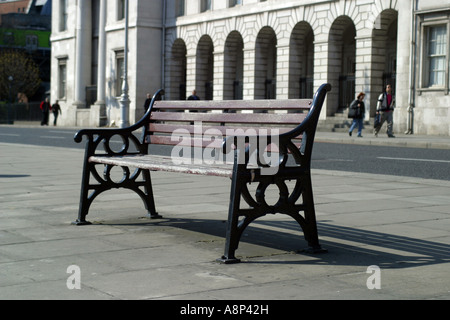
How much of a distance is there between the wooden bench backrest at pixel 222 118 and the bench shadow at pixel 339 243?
28.9 inches

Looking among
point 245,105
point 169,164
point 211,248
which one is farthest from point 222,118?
point 211,248

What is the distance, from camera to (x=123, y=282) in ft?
15.3

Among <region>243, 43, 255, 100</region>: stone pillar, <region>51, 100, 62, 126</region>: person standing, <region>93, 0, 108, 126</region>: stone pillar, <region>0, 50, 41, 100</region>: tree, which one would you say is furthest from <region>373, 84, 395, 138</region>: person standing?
<region>0, 50, 41, 100</region>: tree

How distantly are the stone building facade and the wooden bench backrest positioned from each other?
2246 cm

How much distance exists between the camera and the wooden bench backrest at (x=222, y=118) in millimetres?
5996

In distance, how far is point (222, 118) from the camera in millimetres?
6789

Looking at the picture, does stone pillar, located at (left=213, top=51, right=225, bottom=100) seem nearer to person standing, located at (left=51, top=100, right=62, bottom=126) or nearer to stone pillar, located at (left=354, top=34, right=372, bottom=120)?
stone pillar, located at (left=354, top=34, right=372, bottom=120)

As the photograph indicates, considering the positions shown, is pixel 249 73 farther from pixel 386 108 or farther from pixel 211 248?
pixel 211 248

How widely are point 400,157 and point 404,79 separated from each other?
46.5 feet

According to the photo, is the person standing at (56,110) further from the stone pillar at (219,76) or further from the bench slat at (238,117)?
the bench slat at (238,117)

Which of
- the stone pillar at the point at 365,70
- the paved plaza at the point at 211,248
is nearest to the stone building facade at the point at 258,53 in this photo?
the stone pillar at the point at 365,70

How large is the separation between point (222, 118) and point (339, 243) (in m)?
1.53

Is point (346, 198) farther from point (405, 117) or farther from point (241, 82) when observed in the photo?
point (241, 82)

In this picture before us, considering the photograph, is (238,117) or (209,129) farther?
(209,129)
